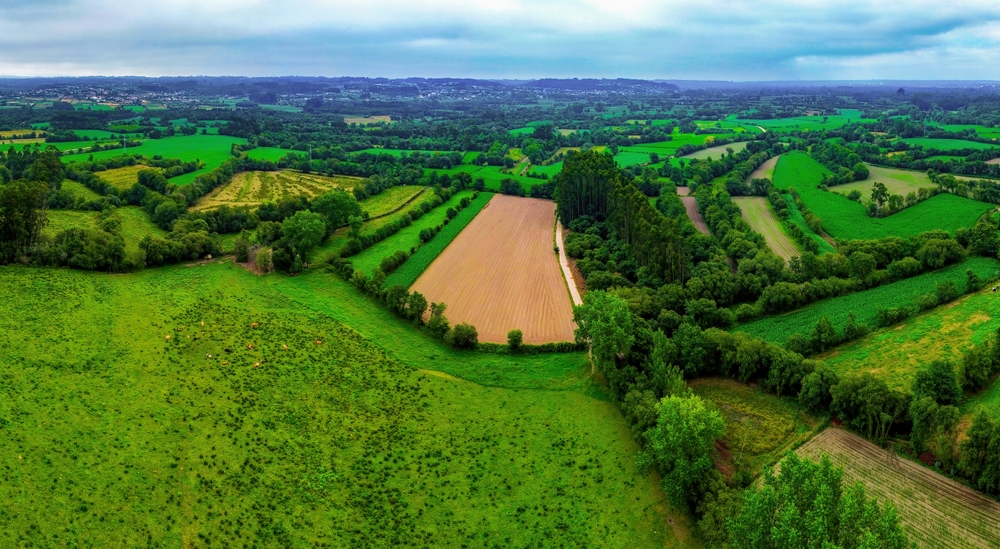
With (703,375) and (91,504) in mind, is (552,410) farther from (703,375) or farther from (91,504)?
(91,504)

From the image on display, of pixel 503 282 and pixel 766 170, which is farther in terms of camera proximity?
pixel 766 170

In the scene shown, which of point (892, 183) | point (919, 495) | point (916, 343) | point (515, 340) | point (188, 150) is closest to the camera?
point (919, 495)

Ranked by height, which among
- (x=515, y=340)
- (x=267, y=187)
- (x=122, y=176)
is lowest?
(x=515, y=340)

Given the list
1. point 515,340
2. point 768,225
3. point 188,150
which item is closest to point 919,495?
point 515,340

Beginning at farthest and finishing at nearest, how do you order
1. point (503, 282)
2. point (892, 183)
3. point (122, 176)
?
point (892, 183), point (122, 176), point (503, 282)

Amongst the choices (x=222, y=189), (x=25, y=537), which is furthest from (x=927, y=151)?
(x=25, y=537)

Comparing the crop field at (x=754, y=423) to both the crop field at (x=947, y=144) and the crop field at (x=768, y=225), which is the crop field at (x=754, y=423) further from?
the crop field at (x=947, y=144)

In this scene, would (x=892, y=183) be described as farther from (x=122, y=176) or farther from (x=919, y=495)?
(x=122, y=176)
